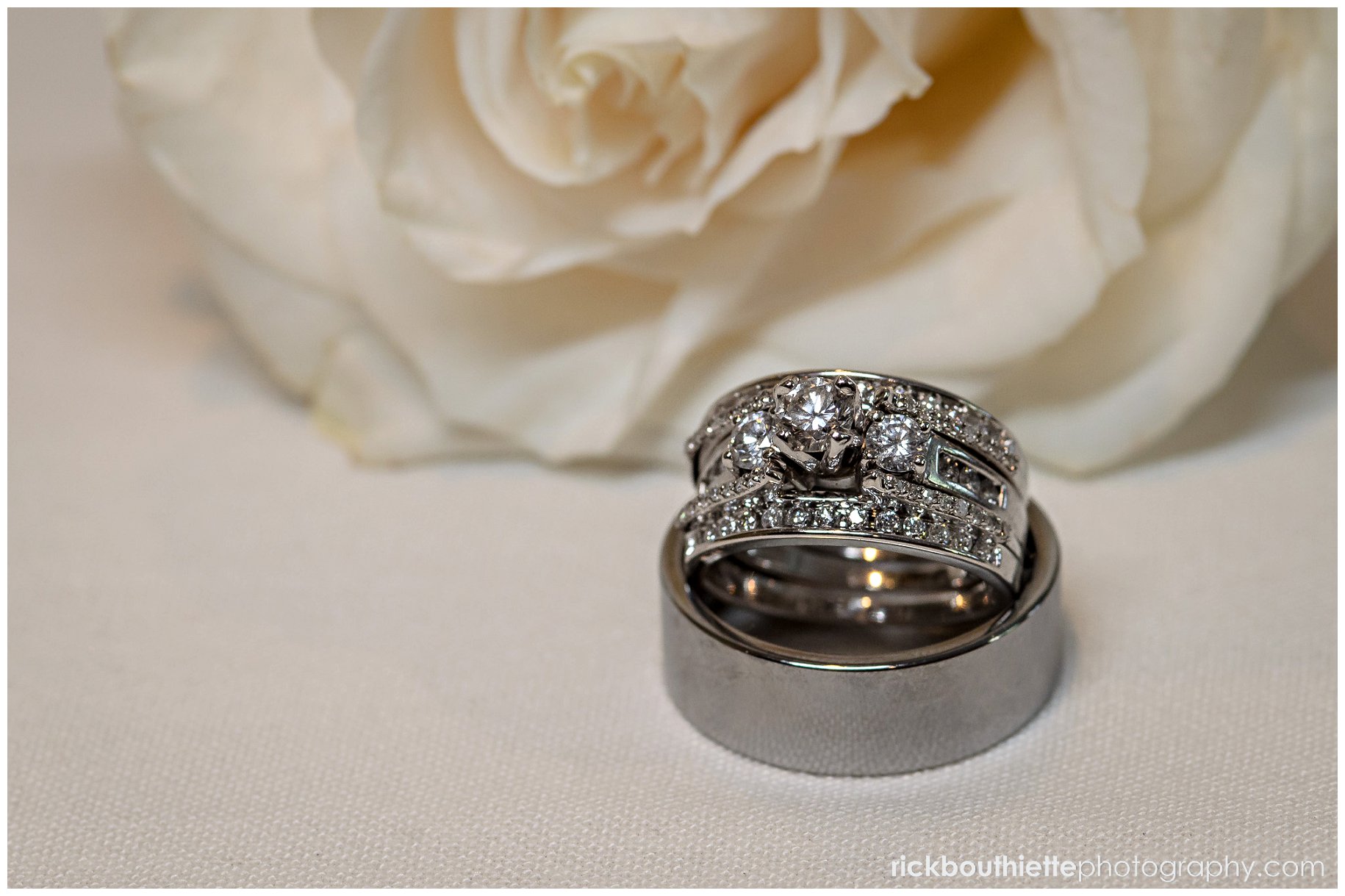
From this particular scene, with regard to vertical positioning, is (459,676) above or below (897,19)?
below

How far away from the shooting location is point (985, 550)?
2.46ft

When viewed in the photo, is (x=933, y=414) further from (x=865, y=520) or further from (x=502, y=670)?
(x=502, y=670)

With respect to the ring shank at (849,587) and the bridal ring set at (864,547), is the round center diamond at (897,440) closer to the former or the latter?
the bridal ring set at (864,547)

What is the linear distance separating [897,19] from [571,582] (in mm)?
361

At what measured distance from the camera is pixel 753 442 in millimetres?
758

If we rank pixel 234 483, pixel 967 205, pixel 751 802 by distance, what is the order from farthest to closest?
1. pixel 234 483
2. pixel 967 205
3. pixel 751 802

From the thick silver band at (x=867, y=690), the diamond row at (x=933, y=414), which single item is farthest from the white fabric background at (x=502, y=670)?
the diamond row at (x=933, y=414)

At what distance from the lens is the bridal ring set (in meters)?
0.73

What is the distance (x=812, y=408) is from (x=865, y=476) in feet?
0.15

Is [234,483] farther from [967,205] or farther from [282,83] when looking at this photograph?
[967,205]

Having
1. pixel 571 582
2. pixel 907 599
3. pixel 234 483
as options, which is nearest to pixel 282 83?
pixel 234 483

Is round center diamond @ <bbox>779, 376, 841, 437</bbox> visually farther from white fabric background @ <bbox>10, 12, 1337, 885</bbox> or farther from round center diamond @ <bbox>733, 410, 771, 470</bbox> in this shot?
white fabric background @ <bbox>10, 12, 1337, 885</bbox>

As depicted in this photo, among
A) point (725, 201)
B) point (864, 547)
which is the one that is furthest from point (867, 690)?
point (725, 201)

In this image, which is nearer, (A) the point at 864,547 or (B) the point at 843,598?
(A) the point at 864,547
